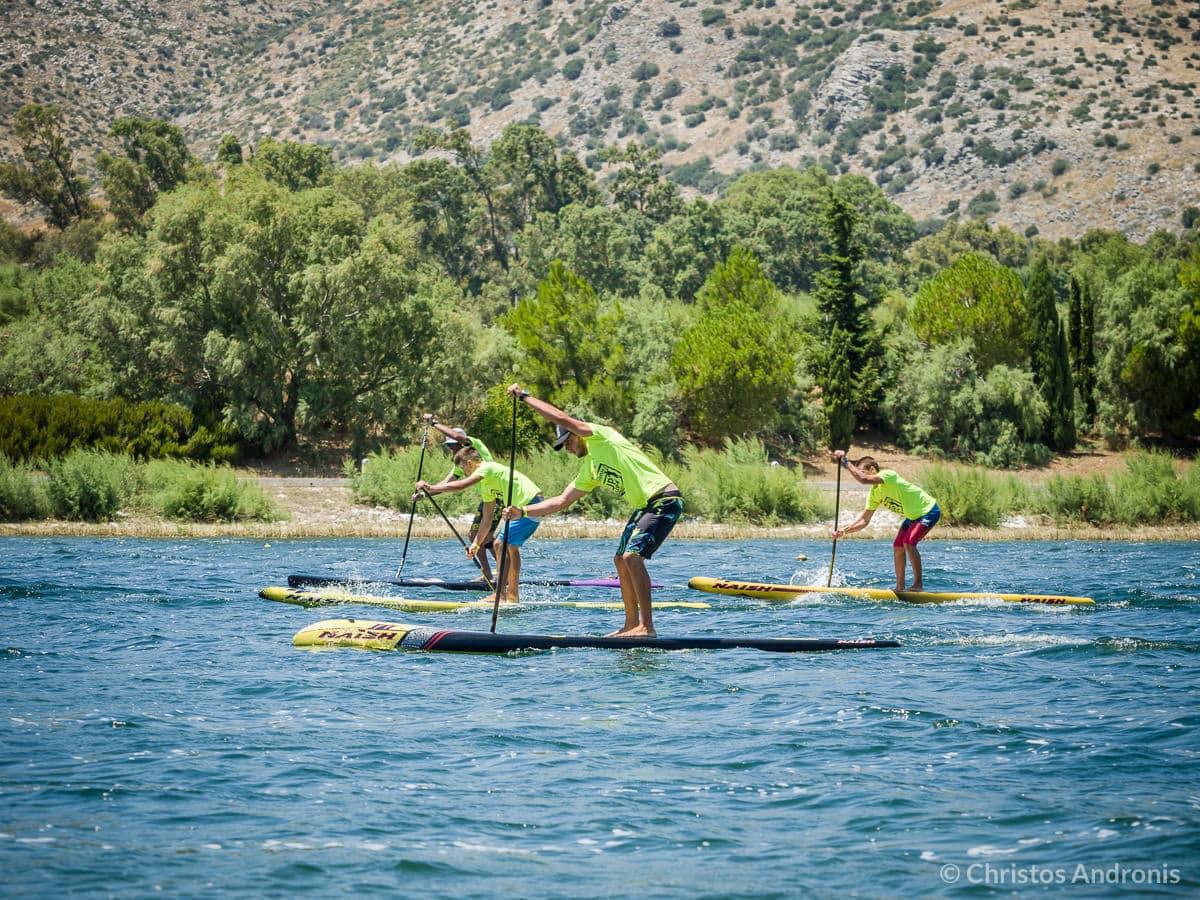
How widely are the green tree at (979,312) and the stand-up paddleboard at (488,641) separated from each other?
4355cm

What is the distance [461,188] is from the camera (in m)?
93.2

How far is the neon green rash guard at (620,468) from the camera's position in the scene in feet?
49.0

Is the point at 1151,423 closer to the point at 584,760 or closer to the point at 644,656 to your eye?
the point at 644,656

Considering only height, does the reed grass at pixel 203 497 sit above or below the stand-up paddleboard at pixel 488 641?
above

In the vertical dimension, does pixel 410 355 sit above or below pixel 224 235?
below

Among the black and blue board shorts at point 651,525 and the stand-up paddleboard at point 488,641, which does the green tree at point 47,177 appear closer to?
the stand-up paddleboard at point 488,641

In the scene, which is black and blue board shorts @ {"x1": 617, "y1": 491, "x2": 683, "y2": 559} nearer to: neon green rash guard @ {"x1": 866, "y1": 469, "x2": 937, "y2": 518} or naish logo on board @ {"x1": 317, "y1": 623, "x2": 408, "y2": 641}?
naish logo on board @ {"x1": 317, "y1": 623, "x2": 408, "y2": 641}

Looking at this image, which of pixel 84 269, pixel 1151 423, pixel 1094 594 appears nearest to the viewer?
pixel 1094 594

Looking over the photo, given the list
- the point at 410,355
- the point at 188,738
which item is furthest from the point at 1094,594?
the point at 410,355

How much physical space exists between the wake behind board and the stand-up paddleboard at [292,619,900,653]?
15.5 feet

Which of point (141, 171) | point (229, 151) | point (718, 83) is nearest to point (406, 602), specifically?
point (141, 171)

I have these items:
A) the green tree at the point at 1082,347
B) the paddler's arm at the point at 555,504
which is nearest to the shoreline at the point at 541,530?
the paddler's arm at the point at 555,504

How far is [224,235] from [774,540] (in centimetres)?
2458

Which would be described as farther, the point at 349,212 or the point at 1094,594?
the point at 349,212
